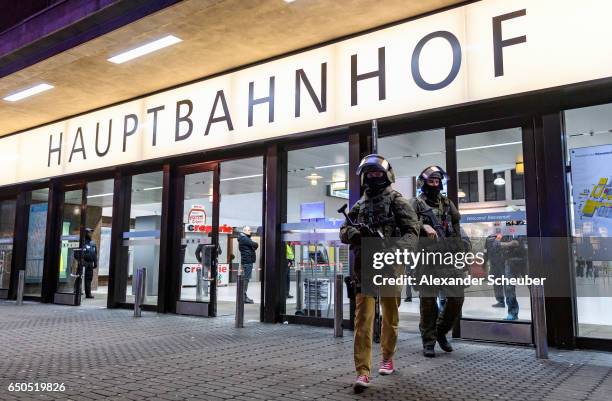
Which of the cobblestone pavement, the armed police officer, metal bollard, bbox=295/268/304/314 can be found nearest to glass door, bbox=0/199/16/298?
the cobblestone pavement

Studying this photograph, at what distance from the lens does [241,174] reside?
1300cm

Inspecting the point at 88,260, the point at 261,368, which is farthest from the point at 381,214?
the point at 88,260

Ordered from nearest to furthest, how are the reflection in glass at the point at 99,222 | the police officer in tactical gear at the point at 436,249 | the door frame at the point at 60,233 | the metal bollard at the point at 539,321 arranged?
the metal bollard at the point at 539,321, the police officer in tactical gear at the point at 436,249, the door frame at the point at 60,233, the reflection in glass at the point at 99,222

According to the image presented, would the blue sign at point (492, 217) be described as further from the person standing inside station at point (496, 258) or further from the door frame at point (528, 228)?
the person standing inside station at point (496, 258)

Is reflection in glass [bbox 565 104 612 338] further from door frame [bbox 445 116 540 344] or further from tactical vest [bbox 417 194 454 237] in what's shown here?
tactical vest [bbox 417 194 454 237]

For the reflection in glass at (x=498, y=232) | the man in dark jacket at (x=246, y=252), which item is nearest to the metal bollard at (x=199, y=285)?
the man in dark jacket at (x=246, y=252)

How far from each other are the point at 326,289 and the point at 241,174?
602cm

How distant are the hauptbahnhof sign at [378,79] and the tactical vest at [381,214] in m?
2.51

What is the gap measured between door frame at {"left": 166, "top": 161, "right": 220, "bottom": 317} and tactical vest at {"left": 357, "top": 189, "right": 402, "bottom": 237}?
4884 millimetres

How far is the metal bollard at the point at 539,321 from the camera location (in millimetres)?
4977

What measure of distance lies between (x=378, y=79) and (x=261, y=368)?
4.02 m

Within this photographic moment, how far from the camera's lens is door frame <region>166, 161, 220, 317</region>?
849 centimetres

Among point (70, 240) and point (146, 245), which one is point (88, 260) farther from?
point (146, 245)

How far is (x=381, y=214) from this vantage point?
13.4 ft
